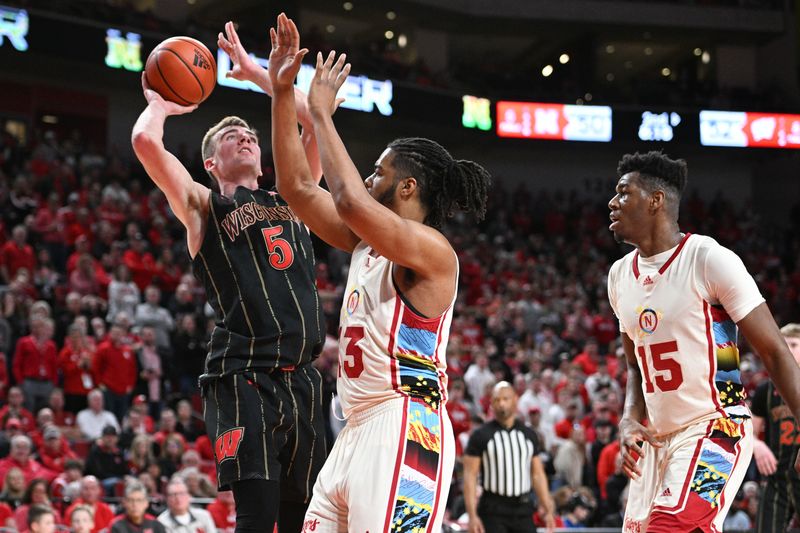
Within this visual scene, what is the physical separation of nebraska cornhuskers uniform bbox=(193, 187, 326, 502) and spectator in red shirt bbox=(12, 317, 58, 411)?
7.44 m

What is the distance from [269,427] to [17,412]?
7.10 metres

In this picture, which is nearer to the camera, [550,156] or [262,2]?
[262,2]

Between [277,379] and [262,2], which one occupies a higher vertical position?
[262,2]

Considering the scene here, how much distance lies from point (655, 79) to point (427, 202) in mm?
29182

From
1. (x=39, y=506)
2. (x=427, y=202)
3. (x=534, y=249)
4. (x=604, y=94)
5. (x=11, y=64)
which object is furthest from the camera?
(x=604, y=94)

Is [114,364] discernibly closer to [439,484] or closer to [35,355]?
[35,355]

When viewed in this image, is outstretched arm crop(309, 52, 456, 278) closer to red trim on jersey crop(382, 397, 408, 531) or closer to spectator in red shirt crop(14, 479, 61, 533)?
red trim on jersey crop(382, 397, 408, 531)

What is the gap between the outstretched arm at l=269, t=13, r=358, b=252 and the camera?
3635mm

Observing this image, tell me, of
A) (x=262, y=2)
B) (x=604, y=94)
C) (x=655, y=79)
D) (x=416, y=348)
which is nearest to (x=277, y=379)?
(x=416, y=348)

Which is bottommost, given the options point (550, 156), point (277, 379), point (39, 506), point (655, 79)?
point (39, 506)

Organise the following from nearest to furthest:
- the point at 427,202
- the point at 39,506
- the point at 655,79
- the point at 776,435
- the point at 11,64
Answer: the point at 427,202 → the point at 776,435 → the point at 39,506 → the point at 11,64 → the point at 655,79

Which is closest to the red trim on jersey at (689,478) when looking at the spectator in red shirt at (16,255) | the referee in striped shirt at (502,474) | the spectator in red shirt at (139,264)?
the referee in striped shirt at (502,474)

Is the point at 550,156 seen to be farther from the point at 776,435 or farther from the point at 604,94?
the point at 776,435

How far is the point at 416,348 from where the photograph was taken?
357 centimetres
